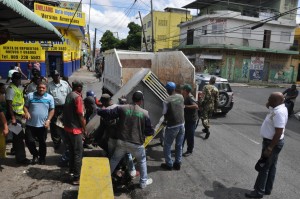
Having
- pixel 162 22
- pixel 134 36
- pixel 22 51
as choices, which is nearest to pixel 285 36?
pixel 162 22

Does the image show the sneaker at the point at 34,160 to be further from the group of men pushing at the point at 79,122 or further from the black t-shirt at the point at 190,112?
the black t-shirt at the point at 190,112

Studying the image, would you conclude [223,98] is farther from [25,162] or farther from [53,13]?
[53,13]

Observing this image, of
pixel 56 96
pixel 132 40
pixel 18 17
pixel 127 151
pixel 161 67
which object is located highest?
pixel 132 40

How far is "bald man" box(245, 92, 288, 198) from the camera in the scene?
14.9 ft

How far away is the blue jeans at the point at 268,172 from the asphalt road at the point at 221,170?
0.29 meters

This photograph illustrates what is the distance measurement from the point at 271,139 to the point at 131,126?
2.23 metres

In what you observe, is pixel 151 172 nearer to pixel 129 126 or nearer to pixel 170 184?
pixel 170 184

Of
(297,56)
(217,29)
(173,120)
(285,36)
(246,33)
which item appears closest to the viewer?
(173,120)

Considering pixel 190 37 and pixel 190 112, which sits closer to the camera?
pixel 190 112

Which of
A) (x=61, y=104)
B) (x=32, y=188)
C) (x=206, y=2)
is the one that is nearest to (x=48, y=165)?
(x=32, y=188)

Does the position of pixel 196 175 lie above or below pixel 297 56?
below

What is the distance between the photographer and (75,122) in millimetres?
5012

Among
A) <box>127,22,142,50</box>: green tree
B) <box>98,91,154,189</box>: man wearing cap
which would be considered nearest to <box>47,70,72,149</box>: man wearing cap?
<box>98,91,154,189</box>: man wearing cap

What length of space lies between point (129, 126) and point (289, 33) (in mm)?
37828
